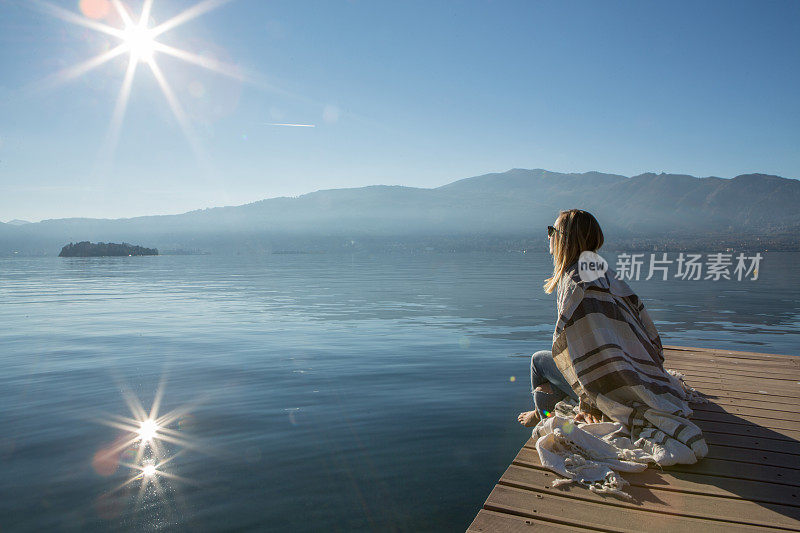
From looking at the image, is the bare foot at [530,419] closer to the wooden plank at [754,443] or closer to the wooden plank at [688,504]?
the wooden plank at [754,443]

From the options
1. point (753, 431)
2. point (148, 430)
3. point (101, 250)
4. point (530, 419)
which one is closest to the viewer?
point (753, 431)

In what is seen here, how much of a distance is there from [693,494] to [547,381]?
2.03 metres

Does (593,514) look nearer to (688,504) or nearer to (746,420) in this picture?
(688,504)

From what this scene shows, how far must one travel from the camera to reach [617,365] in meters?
4.54

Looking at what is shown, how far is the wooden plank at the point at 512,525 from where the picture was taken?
11.0 feet

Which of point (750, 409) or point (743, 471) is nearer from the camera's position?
point (743, 471)

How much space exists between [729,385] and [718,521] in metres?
4.74

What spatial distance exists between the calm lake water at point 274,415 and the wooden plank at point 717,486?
5.81 ft

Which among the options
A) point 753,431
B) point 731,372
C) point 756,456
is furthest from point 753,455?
point 731,372

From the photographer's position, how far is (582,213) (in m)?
4.86

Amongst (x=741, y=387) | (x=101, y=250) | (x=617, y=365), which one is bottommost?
(x=101, y=250)

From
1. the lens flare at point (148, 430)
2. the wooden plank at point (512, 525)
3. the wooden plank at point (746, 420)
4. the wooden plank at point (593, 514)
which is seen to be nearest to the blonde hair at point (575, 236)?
the wooden plank at point (593, 514)

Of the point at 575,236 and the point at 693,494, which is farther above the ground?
the point at 575,236

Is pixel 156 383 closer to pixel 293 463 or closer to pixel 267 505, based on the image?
pixel 293 463
